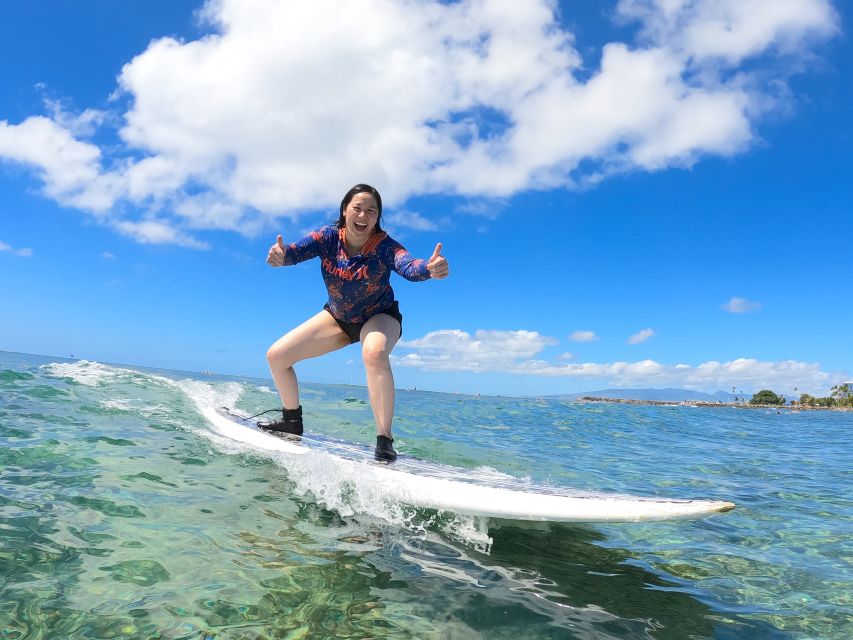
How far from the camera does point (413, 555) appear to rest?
10.8ft

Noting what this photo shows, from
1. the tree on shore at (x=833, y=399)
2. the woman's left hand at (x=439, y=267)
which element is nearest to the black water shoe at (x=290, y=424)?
the woman's left hand at (x=439, y=267)

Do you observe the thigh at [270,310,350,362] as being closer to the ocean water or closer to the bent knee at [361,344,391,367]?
the bent knee at [361,344,391,367]

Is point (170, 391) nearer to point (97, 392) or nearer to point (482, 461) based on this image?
point (97, 392)

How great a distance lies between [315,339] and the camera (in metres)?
5.56

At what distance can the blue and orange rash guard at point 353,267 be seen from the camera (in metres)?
5.14

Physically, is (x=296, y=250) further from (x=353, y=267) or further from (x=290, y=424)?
(x=290, y=424)

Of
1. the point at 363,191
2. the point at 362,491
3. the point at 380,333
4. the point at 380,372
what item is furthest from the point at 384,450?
the point at 363,191

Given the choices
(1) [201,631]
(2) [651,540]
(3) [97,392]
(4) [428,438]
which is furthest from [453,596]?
(3) [97,392]

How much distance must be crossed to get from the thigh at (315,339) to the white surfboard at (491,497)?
3.30 ft

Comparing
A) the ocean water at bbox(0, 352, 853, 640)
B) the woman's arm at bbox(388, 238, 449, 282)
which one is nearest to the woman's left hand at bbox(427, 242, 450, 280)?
the woman's arm at bbox(388, 238, 449, 282)

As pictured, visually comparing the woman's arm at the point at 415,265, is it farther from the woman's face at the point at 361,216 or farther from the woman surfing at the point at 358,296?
the woman's face at the point at 361,216

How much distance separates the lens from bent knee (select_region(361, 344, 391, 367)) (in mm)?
4828

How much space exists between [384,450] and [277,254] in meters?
2.18

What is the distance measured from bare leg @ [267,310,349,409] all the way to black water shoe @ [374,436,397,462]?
1.15m
